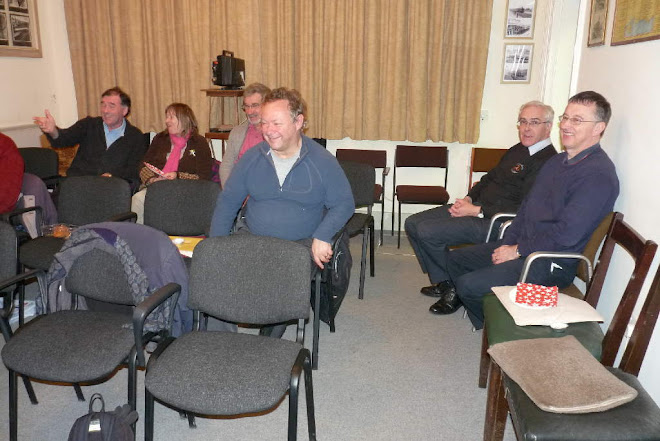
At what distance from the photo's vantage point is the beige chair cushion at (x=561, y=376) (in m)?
1.58

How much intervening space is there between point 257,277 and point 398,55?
3.56m

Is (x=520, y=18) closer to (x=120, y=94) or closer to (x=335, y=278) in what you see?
(x=335, y=278)

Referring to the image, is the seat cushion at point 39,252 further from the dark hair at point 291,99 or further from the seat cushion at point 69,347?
the dark hair at point 291,99

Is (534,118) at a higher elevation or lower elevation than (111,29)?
lower

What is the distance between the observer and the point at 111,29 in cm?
545

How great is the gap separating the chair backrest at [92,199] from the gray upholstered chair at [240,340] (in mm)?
1480

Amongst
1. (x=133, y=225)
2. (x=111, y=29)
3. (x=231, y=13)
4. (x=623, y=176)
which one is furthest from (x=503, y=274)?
(x=111, y=29)

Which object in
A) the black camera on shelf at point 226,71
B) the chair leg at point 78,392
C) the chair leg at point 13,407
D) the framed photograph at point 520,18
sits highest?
the framed photograph at point 520,18

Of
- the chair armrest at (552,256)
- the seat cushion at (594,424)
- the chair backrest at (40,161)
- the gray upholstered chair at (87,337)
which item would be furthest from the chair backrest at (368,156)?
the seat cushion at (594,424)

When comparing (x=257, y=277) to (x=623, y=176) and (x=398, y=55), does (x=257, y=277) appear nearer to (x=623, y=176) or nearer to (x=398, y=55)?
(x=623, y=176)

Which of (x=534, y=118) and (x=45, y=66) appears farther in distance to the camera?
(x=45, y=66)

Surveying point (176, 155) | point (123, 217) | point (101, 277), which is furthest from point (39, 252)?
point (176, 155)

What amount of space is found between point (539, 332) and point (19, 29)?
205 inches

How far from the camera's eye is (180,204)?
3242 mm
